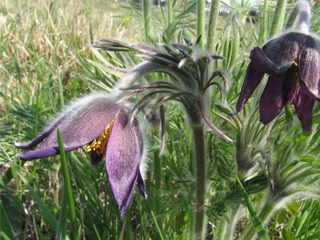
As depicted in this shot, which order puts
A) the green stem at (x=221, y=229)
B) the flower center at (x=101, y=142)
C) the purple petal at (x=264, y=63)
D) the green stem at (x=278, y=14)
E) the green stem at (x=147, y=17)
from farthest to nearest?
the green stem at (x=147, y=17)
the green stem at (x=221, y=229)
the green stem at (x=278, y=14)
the flower center at (x=101, y=142)
the purple petal at (x=264, y=63)

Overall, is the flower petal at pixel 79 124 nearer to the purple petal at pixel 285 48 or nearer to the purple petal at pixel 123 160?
the purple petal at pixel 123 160

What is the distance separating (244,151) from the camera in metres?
0.99

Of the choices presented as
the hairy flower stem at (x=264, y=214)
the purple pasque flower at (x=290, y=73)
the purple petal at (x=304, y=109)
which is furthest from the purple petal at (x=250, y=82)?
the hairy flower stem at (x=264, y=214)

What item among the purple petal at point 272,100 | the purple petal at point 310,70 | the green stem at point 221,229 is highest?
the purple petal at point 310,70

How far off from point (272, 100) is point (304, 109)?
0.08 metres

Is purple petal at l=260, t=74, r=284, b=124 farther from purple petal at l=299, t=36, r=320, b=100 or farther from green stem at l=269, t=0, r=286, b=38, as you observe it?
green stem at l=269, t=0, r=286, b=38

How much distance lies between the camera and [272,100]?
0.74 meters

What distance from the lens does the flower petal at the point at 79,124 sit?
725 mm

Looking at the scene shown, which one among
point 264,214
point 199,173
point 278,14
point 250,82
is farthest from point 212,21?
point 264,214

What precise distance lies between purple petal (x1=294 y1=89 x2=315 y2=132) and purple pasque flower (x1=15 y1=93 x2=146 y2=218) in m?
0.40

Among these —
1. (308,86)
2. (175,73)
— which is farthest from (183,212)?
(308,86)

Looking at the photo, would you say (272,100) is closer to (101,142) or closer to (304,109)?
(304,109)

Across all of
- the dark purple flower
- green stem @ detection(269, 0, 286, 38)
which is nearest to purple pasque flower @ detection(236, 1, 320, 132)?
the dark purple flower

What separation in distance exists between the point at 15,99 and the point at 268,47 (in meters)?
1.67
